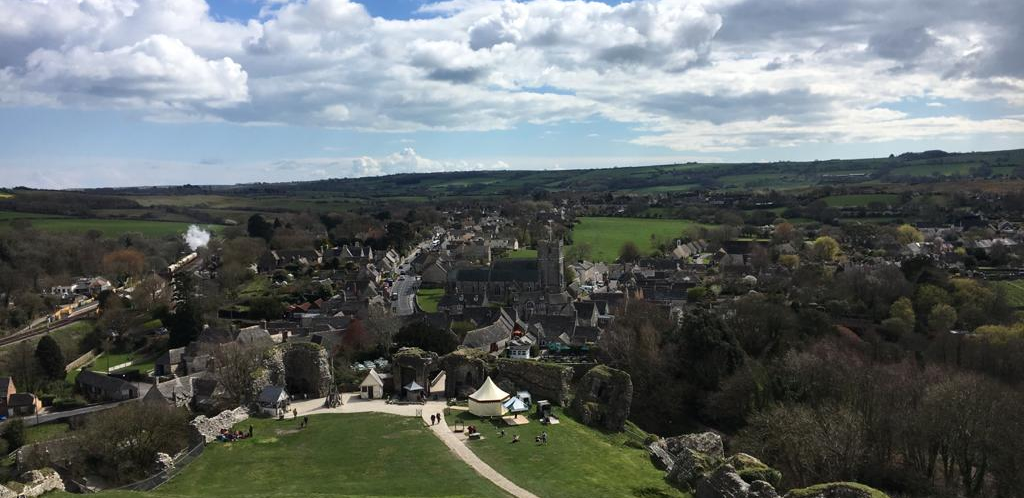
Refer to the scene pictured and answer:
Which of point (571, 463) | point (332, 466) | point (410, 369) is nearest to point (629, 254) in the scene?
point (410, 369)

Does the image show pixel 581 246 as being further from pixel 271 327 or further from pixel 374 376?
pixel 374 376

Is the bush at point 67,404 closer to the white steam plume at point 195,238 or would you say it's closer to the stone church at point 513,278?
the stone church at point 513,278

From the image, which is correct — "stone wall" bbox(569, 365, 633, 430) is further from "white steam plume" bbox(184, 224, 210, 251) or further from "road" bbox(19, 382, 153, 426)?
"white steam plume" bbox(184, 224, 210, 251)

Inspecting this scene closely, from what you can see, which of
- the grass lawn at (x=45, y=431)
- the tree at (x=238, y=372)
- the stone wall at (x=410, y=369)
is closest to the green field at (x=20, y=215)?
the grass lawn at (x=45, y=431)

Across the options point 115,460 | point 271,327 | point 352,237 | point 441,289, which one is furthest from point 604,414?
point 352,237

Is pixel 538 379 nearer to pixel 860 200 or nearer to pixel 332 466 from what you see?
pixel 332 466

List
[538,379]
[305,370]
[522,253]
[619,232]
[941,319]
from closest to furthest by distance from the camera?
[538,379]
[305,370]
[941,319]
[522,253]
[619,232]
